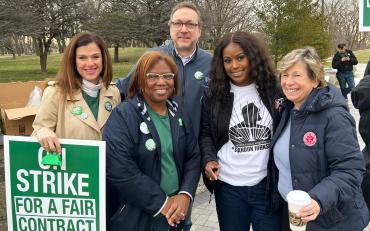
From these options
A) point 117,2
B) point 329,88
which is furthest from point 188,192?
point 117,2

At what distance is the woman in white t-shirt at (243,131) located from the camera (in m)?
2.66

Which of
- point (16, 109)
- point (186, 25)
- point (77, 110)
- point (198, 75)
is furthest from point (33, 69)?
point (77, 110)

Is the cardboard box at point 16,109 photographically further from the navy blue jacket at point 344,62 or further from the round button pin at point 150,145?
the navy blue jacket at point 344,62

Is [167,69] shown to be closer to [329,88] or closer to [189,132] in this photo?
[189,132]

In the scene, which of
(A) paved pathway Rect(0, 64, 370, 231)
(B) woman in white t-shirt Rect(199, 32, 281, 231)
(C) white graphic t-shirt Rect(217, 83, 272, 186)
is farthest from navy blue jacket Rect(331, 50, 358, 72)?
(C) white graphic t-shirt Rect(217, 83, 272, 186)

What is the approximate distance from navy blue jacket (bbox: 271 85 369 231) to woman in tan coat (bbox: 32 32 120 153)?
4.07 ft

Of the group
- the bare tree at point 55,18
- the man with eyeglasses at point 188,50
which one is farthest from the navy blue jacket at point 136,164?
the bare tree at point 55,18

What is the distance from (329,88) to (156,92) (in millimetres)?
1039

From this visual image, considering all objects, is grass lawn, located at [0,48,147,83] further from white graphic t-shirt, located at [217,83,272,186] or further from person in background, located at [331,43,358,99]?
person in background, located at [331,43,358,99]

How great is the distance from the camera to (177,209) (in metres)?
2.48

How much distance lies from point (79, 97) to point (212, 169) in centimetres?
101

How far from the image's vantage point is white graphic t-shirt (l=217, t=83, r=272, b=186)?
2656 mm

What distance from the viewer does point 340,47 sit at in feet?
44.3

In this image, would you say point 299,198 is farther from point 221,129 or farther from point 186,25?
point 186,25
